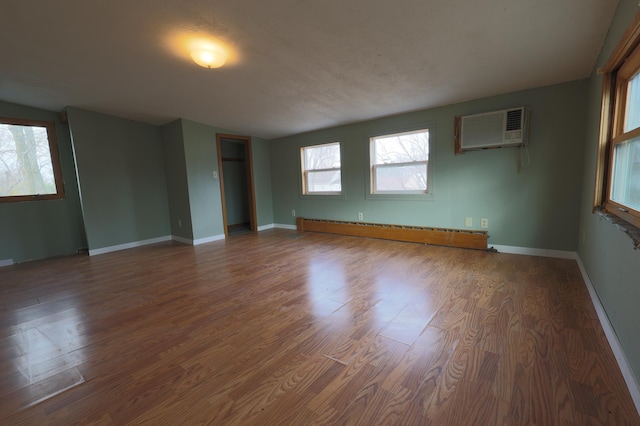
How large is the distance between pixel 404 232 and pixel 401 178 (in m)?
0.89

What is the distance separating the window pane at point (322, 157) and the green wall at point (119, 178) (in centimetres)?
285

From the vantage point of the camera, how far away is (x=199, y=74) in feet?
9.98

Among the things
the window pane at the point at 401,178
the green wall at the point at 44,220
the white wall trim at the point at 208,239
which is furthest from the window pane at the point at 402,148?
the green wall at the point at 44,220

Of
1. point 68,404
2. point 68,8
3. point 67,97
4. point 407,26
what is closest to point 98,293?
point 68,404

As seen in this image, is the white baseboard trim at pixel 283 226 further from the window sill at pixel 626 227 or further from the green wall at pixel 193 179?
the window sill at pixel 626 227

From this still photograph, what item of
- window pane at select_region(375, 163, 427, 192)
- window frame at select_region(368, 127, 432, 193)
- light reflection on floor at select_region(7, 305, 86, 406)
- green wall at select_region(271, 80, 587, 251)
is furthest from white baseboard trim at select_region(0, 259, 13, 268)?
window pane at select_region(375, 163, 427, 192)

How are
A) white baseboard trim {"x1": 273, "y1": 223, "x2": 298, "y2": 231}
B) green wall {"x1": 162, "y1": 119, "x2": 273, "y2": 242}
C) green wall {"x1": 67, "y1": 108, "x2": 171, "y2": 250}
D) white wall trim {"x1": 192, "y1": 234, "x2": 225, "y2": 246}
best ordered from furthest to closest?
white baseboard trim {"x1": 273, "y1": 223, "x2": 298, "y2": 231} → white wall trim {"x1": 192, "y1": 234, "x2": 225, "y2": 246} → green wall {"x1": 162, "y1": 119, "x2": 273, "y2": 242} → green wall {"x1": 67, "y1": 108, "x2": 171, "y2": 250}

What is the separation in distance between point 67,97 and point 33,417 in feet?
13.6

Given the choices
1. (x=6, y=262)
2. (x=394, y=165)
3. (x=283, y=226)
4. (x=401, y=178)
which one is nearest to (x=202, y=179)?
(x=283, y=226)

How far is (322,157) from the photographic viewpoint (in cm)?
540

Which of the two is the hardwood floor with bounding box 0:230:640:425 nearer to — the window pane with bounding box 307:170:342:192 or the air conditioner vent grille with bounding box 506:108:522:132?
the air conditioner vent grille with bounding box 506:108:522:132

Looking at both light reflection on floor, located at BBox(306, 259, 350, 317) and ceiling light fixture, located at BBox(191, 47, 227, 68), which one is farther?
ceiling light fixture, located at BBox(191, 47, 227, 68)

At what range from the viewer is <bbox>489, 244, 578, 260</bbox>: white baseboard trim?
312 cm

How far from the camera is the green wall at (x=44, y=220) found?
391 centimetres
